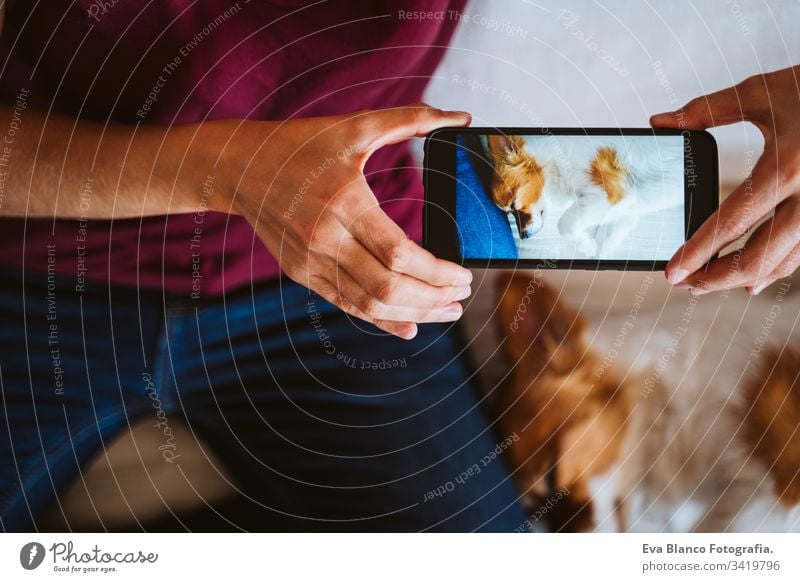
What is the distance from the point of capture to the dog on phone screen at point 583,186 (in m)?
0.39

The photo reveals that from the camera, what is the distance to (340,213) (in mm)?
392

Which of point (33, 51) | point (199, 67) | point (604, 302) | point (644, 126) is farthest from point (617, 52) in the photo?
point (33, 51)

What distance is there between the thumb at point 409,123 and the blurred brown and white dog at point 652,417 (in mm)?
123

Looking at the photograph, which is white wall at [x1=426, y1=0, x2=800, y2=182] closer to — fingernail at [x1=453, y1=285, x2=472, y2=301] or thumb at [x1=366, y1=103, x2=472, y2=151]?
thumb at [x1=366, y1=103, x2=472, y2=151]

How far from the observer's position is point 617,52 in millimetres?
415

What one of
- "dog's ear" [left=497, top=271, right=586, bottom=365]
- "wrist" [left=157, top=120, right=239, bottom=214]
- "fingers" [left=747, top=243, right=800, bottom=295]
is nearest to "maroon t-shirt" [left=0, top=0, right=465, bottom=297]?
"wrist" [left=157, top=120, right=239, bottom=214]

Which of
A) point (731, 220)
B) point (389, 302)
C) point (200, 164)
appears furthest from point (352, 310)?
point (731, 220)

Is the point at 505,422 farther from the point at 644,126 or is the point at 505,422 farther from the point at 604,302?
the point at 644,126

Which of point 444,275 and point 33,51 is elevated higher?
→ point 33,51

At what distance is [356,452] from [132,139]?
0.25m

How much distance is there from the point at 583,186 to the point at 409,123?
0.38 ft

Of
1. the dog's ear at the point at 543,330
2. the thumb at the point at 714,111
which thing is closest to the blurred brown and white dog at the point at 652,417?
the dog's ear at the point at 543,330

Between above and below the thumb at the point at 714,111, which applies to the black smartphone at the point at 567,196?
below

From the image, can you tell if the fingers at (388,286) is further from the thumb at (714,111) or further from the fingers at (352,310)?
the thumb at (714,111)
